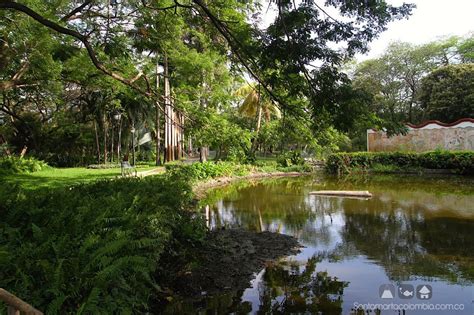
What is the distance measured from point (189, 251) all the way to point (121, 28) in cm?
707

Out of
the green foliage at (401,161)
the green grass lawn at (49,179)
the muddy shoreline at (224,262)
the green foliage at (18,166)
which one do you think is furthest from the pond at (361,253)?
the green foliage at (18,166)

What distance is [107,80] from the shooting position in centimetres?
1413

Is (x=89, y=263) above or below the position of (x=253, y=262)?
above

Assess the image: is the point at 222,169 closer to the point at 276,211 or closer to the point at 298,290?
the point at 276,211

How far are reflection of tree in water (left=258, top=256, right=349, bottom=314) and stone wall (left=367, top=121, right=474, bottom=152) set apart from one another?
66.7 feet

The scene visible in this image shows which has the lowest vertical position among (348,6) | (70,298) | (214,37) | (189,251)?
(189,251)

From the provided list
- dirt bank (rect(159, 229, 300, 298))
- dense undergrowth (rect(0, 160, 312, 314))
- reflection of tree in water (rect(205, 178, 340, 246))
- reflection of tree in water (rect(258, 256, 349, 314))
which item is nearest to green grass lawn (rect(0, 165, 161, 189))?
reflection of tree in water (rect(205, 178, 340, 246))

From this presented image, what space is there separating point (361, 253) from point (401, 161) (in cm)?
1864

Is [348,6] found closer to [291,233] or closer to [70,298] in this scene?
[70,298]

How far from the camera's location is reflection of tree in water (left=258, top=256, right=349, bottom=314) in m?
5.11

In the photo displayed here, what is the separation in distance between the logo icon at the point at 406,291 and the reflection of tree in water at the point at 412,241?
0.30 metres

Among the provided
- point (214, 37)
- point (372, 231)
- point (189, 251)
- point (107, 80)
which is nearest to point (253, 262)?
point (189, 251)

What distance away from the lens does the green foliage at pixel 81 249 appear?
3.15 metres

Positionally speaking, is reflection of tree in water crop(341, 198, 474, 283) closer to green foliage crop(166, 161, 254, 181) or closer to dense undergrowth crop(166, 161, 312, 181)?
dense undergrowth crop(166, 161, 312, 181)
